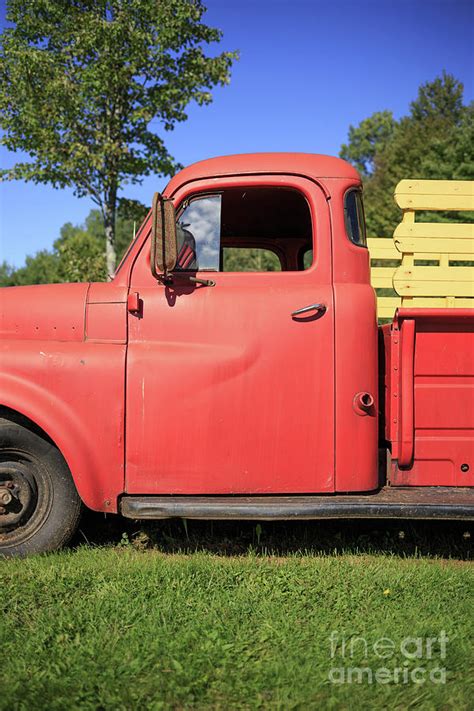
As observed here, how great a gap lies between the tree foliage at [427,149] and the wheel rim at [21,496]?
1780cm

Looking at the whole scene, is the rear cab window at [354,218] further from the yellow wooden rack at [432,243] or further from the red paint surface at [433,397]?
the red paint surface at [433,397]

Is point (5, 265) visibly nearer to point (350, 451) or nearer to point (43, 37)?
point (43, 37)

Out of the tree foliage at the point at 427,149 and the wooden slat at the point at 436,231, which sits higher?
the tree foliage at the point at 427,149

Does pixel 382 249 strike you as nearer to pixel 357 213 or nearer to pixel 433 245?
pixel 433 245

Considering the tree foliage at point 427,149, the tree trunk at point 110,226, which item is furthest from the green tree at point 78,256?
the tree foliage at point 427,149

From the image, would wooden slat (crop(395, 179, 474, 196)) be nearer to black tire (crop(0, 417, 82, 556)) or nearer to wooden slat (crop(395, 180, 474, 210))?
wooden slat (crop(395, 180, 474, 210))

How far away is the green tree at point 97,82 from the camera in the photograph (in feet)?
35.9

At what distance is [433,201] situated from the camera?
4031 mm

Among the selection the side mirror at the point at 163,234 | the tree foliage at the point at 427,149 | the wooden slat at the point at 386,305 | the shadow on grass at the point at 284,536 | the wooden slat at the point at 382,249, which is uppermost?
the tree foliage at the point at 427,149

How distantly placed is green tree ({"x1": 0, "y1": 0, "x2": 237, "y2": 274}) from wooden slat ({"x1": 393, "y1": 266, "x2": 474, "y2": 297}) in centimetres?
841

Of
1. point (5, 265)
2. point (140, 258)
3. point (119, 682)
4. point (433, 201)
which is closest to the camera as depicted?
point (119, 682)

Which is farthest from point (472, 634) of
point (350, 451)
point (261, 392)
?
point (261, 392)

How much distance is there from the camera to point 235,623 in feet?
9.99

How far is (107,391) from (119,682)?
58.0 inches
